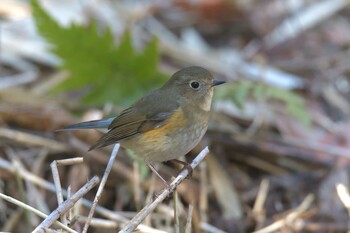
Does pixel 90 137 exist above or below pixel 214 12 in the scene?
below

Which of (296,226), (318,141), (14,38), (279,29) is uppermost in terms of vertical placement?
(279,29)

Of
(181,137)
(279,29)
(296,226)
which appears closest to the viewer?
(181,137)

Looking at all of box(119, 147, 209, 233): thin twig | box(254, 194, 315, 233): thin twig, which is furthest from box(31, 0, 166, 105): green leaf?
box(119, 147, 209, 233): thin twig

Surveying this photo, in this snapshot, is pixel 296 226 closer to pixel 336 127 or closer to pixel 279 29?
pixel 336 127

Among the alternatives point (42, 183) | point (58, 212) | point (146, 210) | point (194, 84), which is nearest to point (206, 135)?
point (194, 84)

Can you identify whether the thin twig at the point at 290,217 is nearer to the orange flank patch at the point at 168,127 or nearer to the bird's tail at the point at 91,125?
the orange flank patch at the point at 168,127

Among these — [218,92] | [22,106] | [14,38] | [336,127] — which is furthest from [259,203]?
[14,38]
